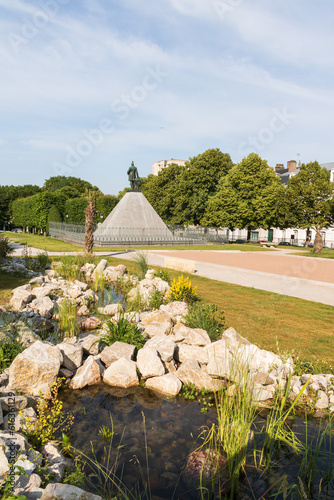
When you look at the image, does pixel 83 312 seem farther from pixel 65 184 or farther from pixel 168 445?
pixel 65 184

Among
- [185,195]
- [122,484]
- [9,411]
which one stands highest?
[185,195]

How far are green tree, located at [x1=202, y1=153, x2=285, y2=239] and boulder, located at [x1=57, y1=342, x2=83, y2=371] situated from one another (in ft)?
119

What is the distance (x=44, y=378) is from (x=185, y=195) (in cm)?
4279

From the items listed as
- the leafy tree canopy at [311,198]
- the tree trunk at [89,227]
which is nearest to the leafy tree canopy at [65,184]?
the leafy tree canopy at [311,198]

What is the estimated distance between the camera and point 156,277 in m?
10.9

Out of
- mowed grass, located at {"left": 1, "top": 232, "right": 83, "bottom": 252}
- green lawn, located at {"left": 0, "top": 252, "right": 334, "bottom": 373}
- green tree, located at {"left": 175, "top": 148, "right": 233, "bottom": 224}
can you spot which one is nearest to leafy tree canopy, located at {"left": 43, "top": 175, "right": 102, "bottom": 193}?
green tree, located at {"left": 175, "top": 148, "right": 233, "bottom": 224}

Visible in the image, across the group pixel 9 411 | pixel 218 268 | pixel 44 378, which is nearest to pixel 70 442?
pixel 9 411

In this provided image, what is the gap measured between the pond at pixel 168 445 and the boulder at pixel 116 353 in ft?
1.70

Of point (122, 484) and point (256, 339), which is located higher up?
point (256, 339)

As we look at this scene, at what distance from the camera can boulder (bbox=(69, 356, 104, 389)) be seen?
516cm

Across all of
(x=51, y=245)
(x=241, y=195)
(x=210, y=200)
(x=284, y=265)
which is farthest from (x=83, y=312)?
(x=210, y=200)

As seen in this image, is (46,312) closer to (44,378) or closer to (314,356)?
(44,378)

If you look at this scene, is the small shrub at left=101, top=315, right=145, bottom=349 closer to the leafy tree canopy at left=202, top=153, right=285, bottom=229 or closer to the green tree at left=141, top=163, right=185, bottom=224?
the leafy tree canopy at left=202, top=153, right=285, bottom=229

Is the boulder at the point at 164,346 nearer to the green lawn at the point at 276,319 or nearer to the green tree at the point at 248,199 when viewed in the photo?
the green lawn at the point at 276,319
